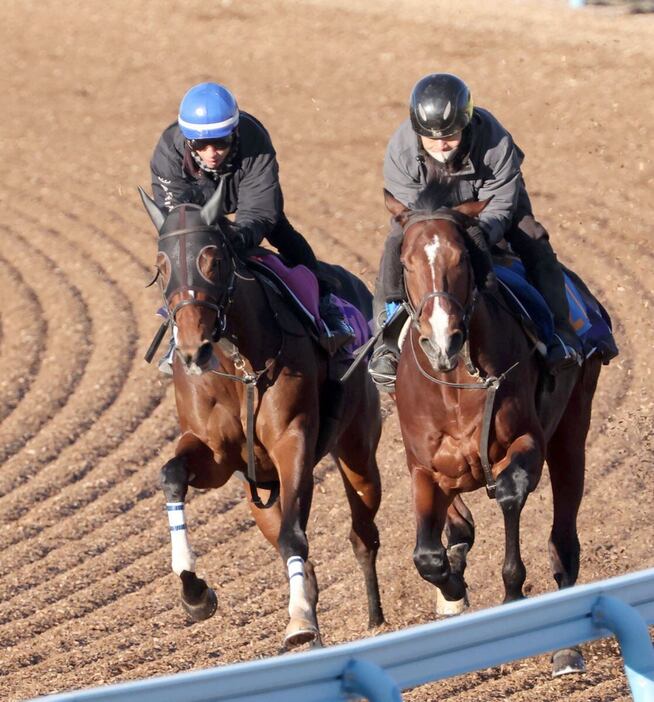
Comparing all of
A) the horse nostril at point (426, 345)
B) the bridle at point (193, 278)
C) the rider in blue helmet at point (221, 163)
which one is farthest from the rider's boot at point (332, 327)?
the horse nostril at point (426, 345)

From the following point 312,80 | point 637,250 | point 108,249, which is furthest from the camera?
point 312,80

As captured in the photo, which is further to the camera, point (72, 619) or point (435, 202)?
point (72, 619)

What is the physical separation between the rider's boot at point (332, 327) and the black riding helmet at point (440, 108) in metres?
1.40

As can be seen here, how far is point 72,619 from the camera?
27.9ft

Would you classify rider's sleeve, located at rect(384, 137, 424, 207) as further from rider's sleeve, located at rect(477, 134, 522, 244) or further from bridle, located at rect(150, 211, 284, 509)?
bridle, located at rect(150, 211, 284, 509)

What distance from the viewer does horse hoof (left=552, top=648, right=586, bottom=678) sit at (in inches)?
279

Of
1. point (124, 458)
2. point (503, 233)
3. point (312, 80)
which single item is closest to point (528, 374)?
point (503, 233)

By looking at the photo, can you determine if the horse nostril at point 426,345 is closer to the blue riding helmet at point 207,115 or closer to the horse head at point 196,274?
the horse head at point 196,274

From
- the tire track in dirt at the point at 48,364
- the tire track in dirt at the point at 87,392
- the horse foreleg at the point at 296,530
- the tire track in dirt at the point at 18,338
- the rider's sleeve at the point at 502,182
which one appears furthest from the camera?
the tire track in dirt at the point at 18,338

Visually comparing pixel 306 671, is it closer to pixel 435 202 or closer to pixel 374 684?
pixel 374 684

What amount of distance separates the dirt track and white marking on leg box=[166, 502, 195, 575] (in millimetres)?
833

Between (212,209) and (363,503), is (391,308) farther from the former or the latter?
(363,503)

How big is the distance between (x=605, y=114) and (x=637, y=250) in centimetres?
410

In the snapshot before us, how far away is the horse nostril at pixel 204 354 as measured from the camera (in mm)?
6648
